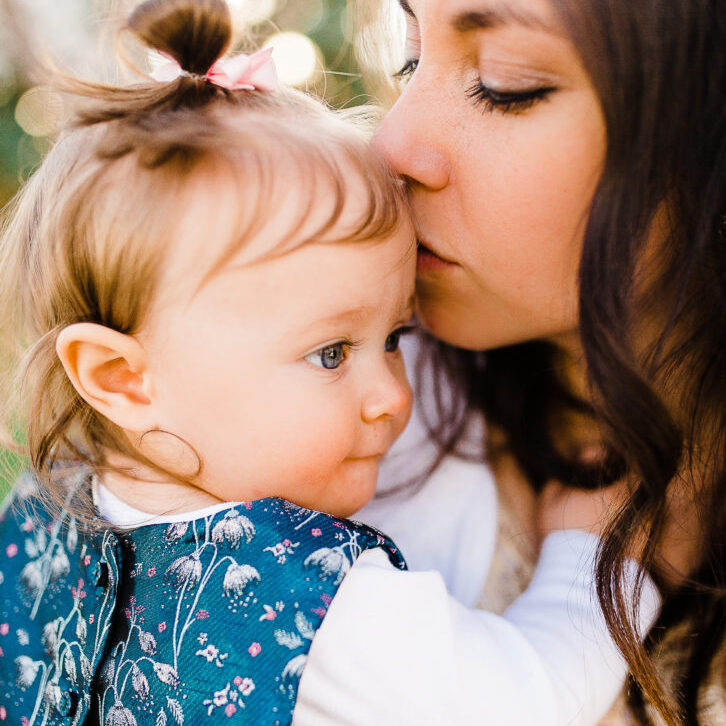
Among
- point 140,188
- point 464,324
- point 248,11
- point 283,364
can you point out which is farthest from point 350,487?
point 248,11

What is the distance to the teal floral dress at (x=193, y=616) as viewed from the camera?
114 cm

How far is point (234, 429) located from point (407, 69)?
93 centimetres

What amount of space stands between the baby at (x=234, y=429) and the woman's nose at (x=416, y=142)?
55mm

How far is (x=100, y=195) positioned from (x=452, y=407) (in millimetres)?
956

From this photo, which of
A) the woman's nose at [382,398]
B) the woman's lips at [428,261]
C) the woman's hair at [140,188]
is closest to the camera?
the woman's hair at [140,188]

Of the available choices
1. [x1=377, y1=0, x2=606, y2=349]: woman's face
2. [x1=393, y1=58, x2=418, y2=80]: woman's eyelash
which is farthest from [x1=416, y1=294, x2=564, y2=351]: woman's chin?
[x1=393, y1=58, x2=418, y2=80]: woman's eyelash

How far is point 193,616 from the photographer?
3.90 ft

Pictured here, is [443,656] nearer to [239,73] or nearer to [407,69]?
[239,73]

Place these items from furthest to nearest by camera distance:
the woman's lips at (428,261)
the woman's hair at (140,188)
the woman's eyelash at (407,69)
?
the woman's eyelash at (407,69)
the woman's lips at (428,261)
the woman's hair at (140,188)

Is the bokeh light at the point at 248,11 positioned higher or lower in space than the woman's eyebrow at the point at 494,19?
lower

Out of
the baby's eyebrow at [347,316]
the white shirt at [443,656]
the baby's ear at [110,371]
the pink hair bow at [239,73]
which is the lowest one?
the white shirt at [443,656]

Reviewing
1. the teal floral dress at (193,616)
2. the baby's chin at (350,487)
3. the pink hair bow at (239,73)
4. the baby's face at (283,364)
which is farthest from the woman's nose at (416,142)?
the teal floral dress at (193,616)

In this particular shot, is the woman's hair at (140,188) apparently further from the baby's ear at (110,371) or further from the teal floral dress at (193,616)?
the teal floral dress at (193,616)

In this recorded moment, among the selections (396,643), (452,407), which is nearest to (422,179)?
(452,407)
